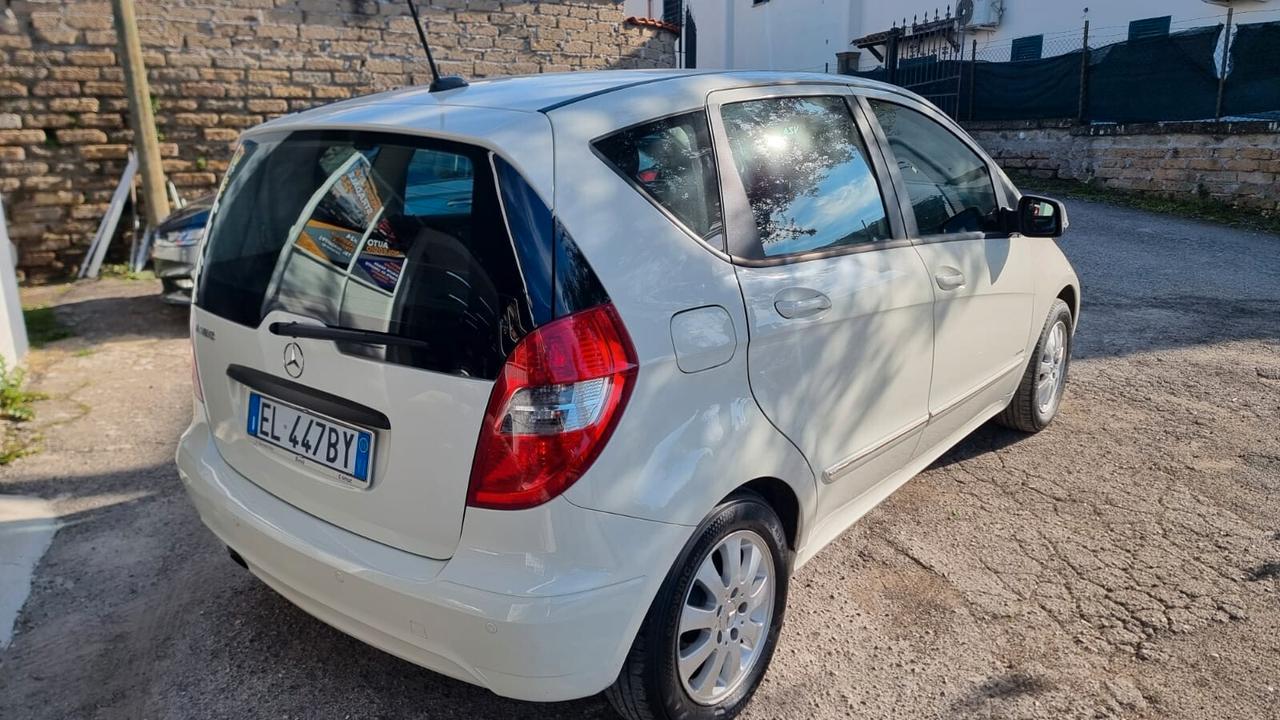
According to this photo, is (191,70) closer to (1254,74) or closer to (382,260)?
(382,260)

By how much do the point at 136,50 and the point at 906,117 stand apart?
27.8 feet

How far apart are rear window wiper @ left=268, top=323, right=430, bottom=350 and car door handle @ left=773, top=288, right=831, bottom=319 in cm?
98

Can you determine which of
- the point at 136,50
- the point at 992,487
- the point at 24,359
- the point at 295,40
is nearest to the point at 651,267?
the point at 992,487

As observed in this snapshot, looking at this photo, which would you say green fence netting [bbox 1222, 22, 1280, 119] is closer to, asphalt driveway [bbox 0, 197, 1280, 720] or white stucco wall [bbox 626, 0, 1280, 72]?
white stucco wall [bbox 626, 0, 1280, 72]

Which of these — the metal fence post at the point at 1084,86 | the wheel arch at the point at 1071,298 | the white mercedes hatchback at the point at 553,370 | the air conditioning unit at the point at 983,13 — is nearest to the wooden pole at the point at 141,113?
the white mercedes hatchback at the point at 553,370

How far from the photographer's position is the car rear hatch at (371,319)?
2041mm

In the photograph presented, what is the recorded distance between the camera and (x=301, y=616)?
3.01 m

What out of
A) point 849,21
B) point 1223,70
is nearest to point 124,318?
point 1223,70

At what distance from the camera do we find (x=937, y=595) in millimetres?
3129

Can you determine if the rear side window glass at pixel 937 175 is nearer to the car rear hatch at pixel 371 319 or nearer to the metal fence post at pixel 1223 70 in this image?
the car rear hatch at pixel 371 319

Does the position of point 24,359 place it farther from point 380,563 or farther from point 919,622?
point 919,622

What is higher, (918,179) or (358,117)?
(358,117)

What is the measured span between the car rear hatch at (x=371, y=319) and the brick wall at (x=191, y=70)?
8.60m

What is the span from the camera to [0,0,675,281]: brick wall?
933 cm
